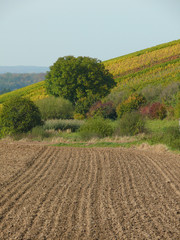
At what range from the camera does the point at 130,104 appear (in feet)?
101

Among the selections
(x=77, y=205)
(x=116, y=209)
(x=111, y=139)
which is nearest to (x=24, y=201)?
(x=77, y=205)

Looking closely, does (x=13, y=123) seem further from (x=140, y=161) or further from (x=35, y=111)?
(x=140, y=161)

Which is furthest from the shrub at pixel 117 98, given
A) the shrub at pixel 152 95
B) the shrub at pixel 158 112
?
the shrub at pixel 158 112

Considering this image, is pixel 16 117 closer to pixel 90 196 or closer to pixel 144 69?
pixel 90 196


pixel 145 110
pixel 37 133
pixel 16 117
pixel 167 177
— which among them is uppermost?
pixel 16 117

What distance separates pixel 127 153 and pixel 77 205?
7.88 metres

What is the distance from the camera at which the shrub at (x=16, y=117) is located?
69.8 feet

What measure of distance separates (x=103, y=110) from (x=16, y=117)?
35.1 feet

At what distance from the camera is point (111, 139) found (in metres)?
19.9

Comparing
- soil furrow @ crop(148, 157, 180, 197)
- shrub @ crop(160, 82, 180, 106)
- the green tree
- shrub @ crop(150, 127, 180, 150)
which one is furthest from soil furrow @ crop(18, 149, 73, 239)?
the green tree

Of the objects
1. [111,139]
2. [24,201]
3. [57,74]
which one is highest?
[57,74]

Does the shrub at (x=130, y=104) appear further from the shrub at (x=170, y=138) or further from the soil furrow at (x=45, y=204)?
the soil furrow at (x=45, y=204)

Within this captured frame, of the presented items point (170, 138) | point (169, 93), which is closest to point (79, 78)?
point (169, 93)

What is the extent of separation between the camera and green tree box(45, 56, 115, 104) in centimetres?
3559
